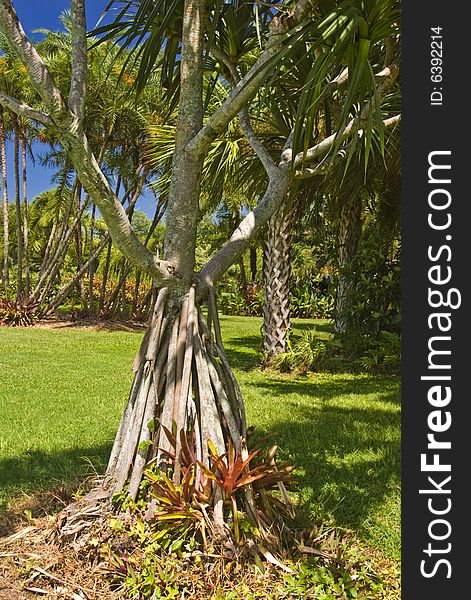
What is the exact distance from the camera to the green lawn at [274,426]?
3.37m

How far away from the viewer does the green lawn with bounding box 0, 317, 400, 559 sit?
337 cm

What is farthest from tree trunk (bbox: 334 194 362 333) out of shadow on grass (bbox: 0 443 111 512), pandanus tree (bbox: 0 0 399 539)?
pandanus tree (bbox: 0 0 399 539)

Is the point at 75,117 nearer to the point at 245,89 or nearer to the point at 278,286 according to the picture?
the point at 245,89

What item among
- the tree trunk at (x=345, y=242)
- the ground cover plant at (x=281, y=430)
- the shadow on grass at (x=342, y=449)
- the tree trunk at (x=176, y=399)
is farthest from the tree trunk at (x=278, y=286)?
the tree trunk at (x=176, y=399)

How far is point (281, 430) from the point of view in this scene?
4910 millimetres

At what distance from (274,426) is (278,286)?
359 cm

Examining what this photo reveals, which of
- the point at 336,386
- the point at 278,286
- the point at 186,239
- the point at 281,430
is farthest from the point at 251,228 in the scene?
the point at 278,286

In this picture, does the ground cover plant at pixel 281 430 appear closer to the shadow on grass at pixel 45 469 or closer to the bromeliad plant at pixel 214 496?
the shadow on grass at pixel 45 469

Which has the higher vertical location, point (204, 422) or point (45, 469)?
point (204, 422)

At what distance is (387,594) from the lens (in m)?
2.38

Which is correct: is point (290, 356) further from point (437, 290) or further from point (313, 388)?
point (437, 290)

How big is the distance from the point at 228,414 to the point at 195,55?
1.77m

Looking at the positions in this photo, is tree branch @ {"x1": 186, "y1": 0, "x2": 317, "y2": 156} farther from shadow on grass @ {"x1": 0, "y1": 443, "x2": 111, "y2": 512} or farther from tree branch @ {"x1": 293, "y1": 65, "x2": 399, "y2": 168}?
shadow on grass @ {"x1": 0, "y1": 443, "x2": 111, "y2": 512}

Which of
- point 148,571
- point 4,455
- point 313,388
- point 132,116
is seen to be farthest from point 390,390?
point 132,116
